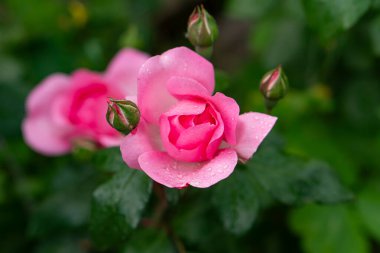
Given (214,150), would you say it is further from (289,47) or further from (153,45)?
(153,45)

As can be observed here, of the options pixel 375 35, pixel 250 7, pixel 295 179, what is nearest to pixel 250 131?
pixel 295 179

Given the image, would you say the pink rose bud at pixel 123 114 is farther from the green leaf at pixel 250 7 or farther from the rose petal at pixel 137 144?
the green leaf at pixel 250 7

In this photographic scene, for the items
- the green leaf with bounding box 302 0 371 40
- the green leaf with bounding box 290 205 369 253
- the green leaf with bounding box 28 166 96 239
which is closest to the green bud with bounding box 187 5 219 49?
the green leaf with bounding box 302 0 371 40

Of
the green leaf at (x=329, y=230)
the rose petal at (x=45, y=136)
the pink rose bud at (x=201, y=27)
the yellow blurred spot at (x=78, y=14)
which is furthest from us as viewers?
the yellow blurred spot at (x=78, y=14)

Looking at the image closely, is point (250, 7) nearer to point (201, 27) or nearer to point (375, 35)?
point (375, 35)

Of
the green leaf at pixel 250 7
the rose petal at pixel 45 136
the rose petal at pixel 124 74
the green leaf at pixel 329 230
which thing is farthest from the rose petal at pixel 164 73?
the green leaf at pixel 250 7
